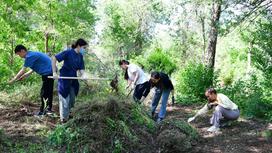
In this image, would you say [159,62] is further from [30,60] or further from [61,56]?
[61,56]

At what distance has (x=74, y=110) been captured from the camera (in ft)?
19.3

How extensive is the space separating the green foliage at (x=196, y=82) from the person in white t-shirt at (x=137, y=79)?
3353mm

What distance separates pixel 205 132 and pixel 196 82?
173 inches

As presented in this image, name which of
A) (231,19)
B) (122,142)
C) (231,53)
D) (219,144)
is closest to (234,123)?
(219,144)

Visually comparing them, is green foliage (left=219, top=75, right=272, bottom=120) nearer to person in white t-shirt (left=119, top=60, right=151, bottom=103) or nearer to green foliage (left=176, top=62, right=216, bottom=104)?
green foliage (left=176, top=62, right=216, bottom=104)

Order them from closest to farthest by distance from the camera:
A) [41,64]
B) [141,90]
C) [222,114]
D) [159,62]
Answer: [41,64] < [222,114] < [141,90] < [159,62]

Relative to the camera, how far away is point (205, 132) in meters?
7.00

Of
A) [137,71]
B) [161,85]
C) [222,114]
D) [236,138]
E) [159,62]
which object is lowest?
[236,138]

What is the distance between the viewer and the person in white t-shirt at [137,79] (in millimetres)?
7699

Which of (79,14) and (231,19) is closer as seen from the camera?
(231,19)

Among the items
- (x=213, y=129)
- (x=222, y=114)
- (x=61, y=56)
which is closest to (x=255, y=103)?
(x=222, y=114)

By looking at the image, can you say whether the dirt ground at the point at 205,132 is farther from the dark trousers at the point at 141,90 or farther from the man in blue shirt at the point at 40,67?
the dark trousers at the point at 141,90

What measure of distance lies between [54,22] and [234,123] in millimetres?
8071

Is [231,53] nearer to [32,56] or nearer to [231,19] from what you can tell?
[231,19]
